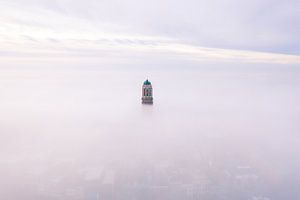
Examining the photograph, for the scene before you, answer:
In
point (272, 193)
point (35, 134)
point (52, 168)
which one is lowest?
point (272, 193)

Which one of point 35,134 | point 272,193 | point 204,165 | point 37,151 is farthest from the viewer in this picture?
point 35,134

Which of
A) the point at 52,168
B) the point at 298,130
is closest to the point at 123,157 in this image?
the point at 52,168

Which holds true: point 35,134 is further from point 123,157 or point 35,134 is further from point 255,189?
point 255,189

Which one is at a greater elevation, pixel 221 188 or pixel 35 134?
pixel 35 134

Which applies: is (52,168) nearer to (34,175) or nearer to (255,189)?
(34,175)

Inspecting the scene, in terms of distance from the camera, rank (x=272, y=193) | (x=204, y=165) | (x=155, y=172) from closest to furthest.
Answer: (x=272, y=193), (x=155, y=172), (x=204, y=165)

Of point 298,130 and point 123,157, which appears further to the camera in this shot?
point 298,130
